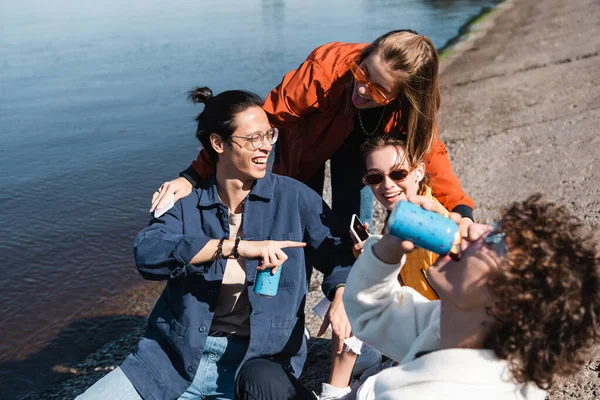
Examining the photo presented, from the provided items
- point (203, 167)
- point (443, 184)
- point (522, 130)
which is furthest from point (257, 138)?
point (522, 130)

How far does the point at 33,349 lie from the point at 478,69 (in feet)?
38.3

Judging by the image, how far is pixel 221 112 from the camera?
3.33m

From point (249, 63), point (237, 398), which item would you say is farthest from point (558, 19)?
point (237, 398)

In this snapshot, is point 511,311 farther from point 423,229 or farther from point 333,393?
point 333,393

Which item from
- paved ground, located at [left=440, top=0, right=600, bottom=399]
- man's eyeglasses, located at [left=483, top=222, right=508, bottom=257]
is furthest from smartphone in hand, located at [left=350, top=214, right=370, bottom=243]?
paved ground, located at [left=440, top=0, right=600, bottom=399]

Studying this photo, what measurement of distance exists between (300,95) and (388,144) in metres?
0.60

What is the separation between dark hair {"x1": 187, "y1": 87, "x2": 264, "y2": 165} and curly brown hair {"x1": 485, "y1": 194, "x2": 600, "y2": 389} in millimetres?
1761

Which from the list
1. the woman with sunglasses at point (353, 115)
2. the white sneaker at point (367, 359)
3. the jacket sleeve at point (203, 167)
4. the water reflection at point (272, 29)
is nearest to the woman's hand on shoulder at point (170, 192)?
the woman with sunglasses at point (353, 115)

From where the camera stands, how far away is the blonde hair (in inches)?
130

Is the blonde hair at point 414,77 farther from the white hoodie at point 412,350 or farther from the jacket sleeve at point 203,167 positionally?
the white hoodie at point 412,350

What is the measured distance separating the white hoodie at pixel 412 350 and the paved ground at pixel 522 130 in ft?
5.15

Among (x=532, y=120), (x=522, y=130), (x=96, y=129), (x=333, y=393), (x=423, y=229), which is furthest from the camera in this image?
(x=96, y=129)

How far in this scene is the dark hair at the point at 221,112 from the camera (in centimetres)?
331

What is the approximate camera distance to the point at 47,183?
8.83 meters
